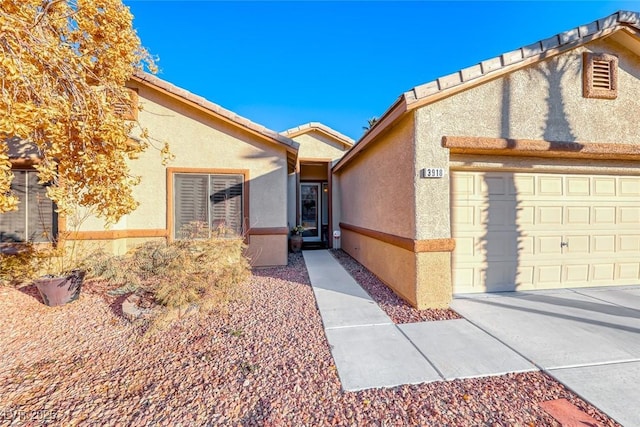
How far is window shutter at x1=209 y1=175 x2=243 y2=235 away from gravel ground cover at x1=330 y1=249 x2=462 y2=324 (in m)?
3.63

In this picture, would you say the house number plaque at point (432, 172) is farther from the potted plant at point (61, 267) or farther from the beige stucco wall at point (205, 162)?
the potted plant at point (61, 267)

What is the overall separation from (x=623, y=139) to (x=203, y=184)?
945 cm

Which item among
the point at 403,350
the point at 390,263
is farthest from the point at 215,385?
the point at 390,263

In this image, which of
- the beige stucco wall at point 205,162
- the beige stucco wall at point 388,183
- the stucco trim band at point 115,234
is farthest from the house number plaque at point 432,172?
the stucco trim band at point 115,234

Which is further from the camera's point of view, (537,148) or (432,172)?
(537,148)

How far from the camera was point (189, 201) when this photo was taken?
715cm

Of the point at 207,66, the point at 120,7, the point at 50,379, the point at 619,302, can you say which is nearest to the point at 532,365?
the point at 619,302

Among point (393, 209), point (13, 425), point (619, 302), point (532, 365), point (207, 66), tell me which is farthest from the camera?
point (207, 66)

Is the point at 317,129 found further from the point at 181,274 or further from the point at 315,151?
the point at 181,274

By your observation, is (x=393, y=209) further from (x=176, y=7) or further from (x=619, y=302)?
(x=176, y=7)

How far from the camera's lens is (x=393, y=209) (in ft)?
17.7

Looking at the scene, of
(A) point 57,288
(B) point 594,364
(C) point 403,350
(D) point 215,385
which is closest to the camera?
(D) point 215,385

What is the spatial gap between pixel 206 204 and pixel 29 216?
4.13m

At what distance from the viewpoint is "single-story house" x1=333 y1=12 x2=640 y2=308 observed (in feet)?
14.7
